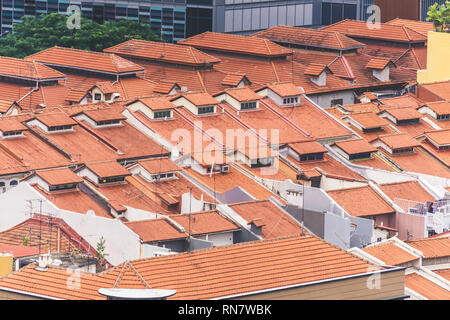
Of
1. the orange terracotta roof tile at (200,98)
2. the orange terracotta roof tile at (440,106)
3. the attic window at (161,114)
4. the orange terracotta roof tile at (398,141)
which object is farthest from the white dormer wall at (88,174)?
the orange terracotta roof tile at (440,106)

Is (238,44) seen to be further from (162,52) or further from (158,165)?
(158,165)

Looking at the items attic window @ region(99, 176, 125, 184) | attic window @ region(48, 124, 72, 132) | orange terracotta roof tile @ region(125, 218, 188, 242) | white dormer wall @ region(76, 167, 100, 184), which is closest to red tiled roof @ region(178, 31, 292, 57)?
attic window @ region(48, 124, 72, 132)

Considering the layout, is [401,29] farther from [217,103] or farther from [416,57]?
[217,103]

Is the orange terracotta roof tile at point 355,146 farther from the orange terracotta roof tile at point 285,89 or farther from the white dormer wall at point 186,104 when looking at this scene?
the white dormer wall at point 186,104

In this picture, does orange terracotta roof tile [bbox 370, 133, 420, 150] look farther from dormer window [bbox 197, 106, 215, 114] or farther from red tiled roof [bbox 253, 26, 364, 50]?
red tiled roof [bbox 253, 26, 364, 50]

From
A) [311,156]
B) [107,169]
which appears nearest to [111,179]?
[107,169]
